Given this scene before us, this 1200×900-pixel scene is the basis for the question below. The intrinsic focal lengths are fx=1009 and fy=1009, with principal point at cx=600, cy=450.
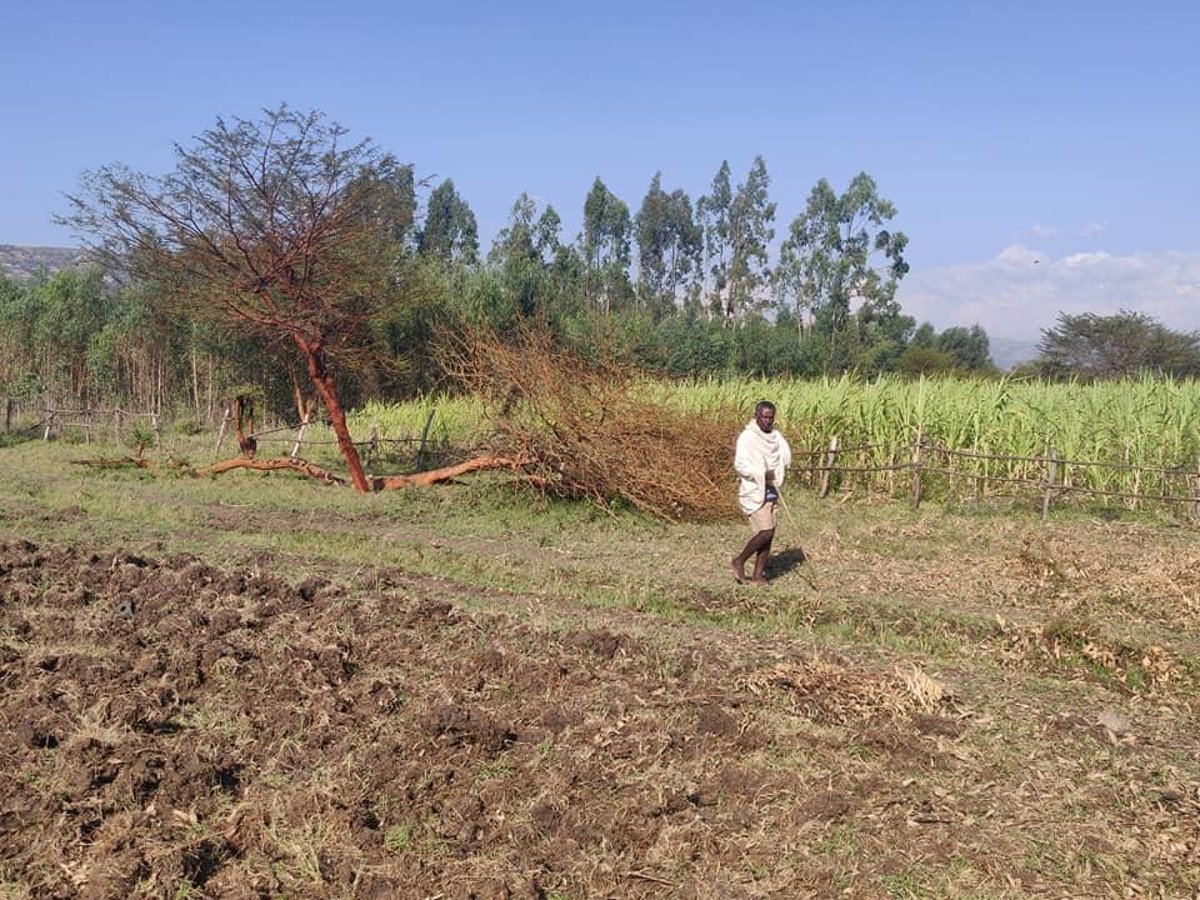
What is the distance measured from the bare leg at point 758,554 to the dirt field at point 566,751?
0.92 metres

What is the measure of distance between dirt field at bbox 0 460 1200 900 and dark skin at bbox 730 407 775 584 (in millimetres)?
927

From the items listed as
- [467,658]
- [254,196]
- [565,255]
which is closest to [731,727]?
[467,658]

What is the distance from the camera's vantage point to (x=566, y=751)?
4863mm

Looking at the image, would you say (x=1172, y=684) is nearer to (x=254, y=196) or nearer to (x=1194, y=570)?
(x=1194, y=570)

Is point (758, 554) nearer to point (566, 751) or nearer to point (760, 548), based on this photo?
point (760, 548)

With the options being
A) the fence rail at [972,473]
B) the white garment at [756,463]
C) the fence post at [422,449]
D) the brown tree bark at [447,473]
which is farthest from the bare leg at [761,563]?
the fence post at [422,449]

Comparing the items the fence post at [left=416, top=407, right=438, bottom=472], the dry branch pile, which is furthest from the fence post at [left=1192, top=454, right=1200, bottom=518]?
the fence post at [left=416, top=407, right=438, bottom=472]

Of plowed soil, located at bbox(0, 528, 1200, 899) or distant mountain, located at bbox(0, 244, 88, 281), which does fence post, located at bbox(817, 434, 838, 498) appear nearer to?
plowed soil, located at bbox(0, 528, 1200, 899)

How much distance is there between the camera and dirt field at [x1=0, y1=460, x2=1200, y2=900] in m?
3.86

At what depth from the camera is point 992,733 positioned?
209 inches

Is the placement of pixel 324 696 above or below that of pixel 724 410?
below

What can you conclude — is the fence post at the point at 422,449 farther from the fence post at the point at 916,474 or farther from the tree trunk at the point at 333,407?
the fence post at the point at 916,474

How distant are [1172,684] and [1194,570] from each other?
327 centimetres

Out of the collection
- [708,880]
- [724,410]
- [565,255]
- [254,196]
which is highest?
[565,255]
